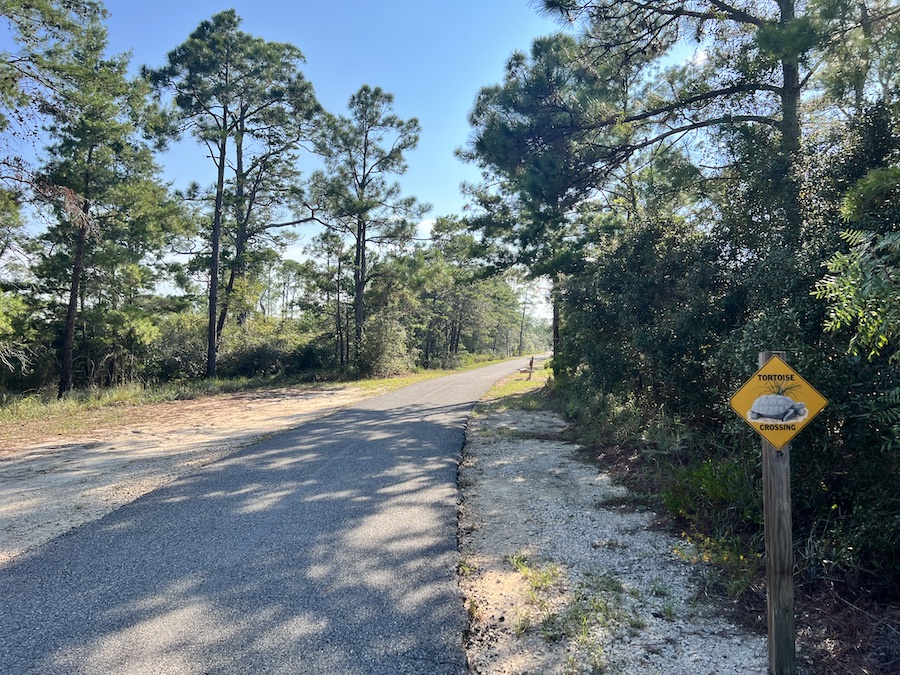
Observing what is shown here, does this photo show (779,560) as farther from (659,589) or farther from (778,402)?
(659,589)

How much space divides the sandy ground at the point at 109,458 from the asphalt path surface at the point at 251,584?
1.53 ft

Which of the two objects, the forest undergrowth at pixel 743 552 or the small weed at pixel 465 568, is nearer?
the forest undergrowth at pixel 743 552

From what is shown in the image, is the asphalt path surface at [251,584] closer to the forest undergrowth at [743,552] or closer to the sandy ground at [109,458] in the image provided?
the sandy ground at [109,458]

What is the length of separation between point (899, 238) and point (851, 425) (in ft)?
5.24

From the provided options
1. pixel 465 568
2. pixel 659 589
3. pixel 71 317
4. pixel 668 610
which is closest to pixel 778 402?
pixel 668 610

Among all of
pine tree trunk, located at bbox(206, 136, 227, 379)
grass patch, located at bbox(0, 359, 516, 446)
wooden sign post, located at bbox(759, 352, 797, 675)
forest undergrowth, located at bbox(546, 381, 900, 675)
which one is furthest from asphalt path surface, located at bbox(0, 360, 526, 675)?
pine tree trunk, located at bbox(206, 136, 227, 379)

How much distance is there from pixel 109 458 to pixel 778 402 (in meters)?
8.90

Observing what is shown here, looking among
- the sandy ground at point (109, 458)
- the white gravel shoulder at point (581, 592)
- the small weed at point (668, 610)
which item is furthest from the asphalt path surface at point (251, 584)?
the small weed at point (668, 610)

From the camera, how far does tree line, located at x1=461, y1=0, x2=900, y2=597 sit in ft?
10.5

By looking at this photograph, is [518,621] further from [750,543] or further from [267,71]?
[267,71]

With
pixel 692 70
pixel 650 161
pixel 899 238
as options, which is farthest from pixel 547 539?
pixel 692 70

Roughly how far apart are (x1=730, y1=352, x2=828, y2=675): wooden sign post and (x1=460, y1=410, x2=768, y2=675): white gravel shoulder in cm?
30

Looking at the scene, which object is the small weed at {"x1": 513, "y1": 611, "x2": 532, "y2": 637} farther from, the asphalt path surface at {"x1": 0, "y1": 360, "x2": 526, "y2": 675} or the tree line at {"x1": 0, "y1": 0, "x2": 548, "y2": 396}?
the tree line at {"x1": 0, "y1": 0, "x2": 548, "y2": 396}

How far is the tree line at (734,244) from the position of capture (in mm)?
3213
